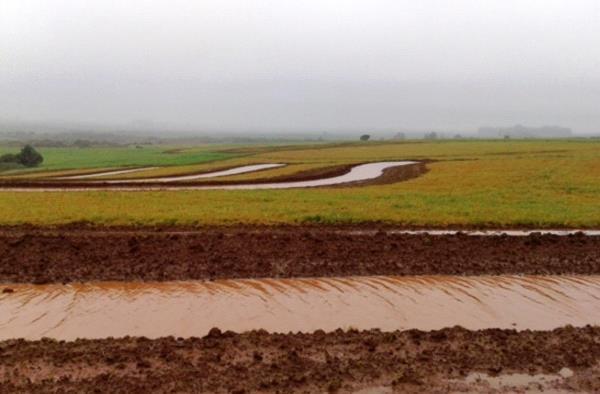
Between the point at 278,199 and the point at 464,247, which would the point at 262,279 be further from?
the point at 278,199

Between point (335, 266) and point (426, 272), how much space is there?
7.75 feet

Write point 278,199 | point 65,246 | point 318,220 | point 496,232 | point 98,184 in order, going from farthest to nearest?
point 98,184 → point 278,199 → point 318,220 → point 496,232 → point 65,246

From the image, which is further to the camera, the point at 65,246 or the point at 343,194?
the point at 343,194

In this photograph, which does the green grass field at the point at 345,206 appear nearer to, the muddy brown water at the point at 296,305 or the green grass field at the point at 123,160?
the muddy brown water at the point at 296,305

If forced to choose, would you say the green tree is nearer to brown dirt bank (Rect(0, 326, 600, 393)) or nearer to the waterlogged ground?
the waterlogged ground

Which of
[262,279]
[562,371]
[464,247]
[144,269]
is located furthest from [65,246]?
[562,371]

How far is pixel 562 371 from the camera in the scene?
7766 mm

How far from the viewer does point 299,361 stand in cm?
791

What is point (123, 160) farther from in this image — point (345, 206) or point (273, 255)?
point (273, 255)

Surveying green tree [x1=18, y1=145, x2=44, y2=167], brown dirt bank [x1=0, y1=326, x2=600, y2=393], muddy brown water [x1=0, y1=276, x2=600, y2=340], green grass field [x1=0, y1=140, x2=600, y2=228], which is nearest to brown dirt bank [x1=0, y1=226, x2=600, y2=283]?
muddy brown water [x1=0, y1=276, x2=600, y2=340]

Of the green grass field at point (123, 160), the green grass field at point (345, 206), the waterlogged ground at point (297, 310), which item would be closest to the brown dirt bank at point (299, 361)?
the waterlogged ground at point (297, 310)

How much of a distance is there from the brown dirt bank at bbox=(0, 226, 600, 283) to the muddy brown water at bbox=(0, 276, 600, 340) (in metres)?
0.57

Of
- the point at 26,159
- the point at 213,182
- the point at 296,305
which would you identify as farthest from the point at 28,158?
the point at 296,305

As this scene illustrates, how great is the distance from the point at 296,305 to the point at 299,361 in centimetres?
327
